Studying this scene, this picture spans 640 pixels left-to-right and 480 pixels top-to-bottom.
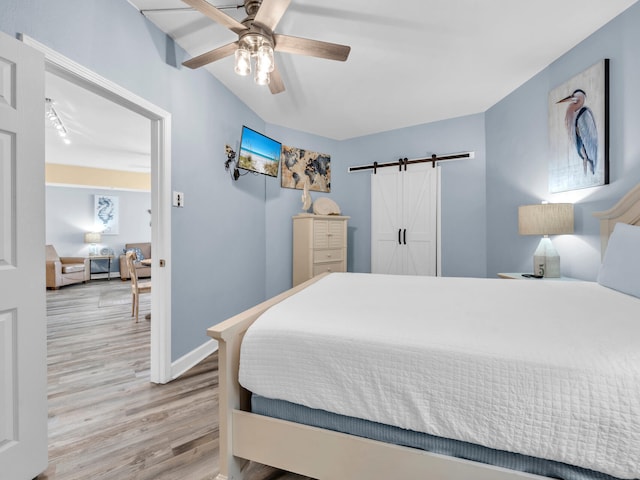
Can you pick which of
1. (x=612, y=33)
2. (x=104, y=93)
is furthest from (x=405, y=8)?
(x=104, y=93)

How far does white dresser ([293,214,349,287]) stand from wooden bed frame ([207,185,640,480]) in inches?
103

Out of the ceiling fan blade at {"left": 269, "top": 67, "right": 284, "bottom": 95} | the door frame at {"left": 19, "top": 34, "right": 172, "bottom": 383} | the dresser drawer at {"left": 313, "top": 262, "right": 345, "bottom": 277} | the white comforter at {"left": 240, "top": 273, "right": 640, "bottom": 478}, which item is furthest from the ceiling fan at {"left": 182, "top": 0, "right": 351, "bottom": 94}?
the dresser drawer at {"left": 313, "top": 262, "right": 345, "bottom": 277}

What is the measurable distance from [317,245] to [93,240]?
6.05 m

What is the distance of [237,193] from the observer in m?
3.28

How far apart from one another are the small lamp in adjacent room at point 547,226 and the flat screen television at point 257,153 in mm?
2616

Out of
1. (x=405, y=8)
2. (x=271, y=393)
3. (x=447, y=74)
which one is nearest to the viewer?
(x=271, y=393)

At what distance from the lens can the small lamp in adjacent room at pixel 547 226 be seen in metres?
2.28

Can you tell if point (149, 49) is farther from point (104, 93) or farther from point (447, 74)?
point (447, 74)

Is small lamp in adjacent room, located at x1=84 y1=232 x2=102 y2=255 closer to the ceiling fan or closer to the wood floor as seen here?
the wood floor

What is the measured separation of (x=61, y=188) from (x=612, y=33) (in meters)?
9.14

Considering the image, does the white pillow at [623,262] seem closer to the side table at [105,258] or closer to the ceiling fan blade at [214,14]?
the ceiling fan blade at [214,14]

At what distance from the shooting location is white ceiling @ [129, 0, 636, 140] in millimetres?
1967

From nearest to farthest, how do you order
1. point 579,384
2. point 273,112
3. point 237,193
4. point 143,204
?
1. point 579,384
2. point 237,193
3. point 273,112
4. point 143,204

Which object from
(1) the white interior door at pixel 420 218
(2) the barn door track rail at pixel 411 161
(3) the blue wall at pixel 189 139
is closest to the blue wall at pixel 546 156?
(2) the barn door track rail at pixel 411 161
